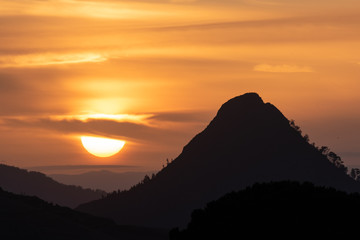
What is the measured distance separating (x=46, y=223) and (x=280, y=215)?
72263 millimetres

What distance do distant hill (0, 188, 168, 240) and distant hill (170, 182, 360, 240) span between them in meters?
56.9

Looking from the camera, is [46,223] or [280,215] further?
[46,223]

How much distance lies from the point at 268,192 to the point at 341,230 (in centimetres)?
1126

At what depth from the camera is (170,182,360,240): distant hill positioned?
9375 cm

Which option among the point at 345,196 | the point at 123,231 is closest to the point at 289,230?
the point at 345,196

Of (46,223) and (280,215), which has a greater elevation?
(46,223)

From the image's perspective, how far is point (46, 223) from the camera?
159 meters

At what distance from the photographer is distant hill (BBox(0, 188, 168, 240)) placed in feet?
500

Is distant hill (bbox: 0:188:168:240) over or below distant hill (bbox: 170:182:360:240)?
over

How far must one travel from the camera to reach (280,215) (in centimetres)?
9625

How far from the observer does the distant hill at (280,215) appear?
308 feet

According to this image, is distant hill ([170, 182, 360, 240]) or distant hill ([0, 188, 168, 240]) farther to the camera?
distant hill ([0, 188, 168, 240])

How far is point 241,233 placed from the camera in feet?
312

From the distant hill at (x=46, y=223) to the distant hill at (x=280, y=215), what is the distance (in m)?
56.9
